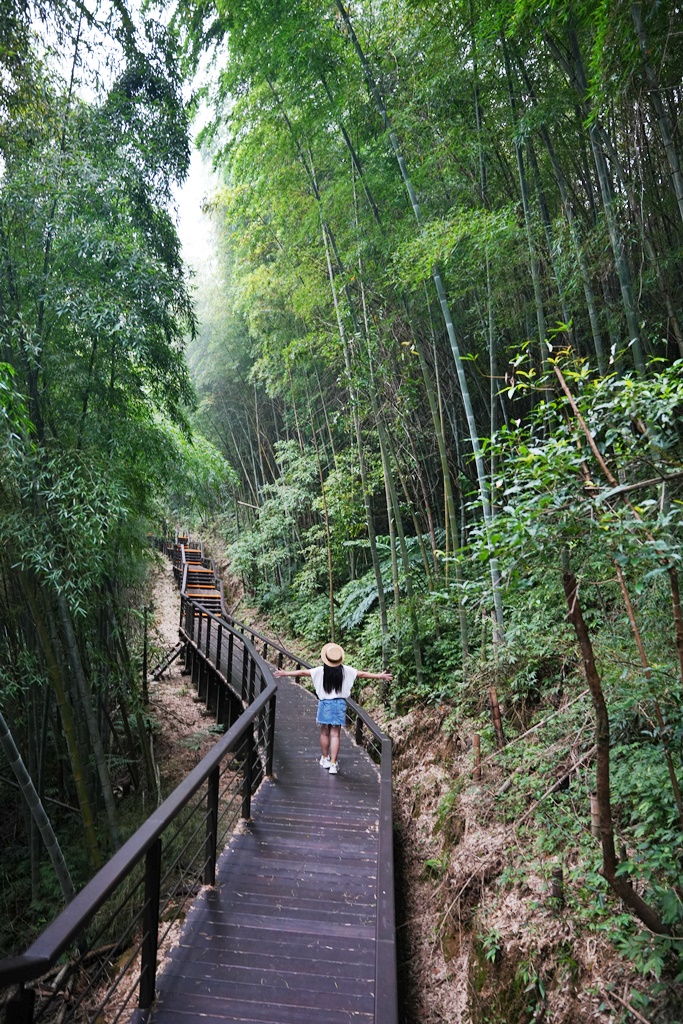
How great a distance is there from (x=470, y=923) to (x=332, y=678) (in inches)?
64.2

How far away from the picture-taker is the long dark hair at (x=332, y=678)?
3873 millimetres

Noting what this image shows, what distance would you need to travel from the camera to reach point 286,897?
8.16 ft

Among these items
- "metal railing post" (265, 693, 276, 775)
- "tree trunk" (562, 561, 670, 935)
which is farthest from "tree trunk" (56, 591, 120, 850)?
"tree trunk" (562, 561, 670, 935)

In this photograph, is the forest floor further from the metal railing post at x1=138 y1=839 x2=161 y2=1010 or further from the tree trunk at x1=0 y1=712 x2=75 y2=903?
the tree trunk at x1=0 y1=712 x2=75 y2=903

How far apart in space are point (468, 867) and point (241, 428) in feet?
38.0

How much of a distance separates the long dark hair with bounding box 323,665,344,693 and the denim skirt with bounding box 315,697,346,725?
0.07m

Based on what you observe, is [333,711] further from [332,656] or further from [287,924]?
[287,924]

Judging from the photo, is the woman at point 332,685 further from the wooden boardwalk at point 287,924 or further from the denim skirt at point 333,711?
the wooden boardwalk at point 287,924

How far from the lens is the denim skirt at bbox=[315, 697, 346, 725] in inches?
151

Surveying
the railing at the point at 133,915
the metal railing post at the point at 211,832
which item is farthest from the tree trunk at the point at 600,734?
the metal railing post at the point at 211,832

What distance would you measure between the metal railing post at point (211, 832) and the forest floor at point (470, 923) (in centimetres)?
121

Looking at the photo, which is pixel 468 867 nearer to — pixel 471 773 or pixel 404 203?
pixel 471 773

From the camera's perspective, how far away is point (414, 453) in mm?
6629

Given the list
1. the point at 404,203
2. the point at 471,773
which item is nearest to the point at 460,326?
the point at 404,203
